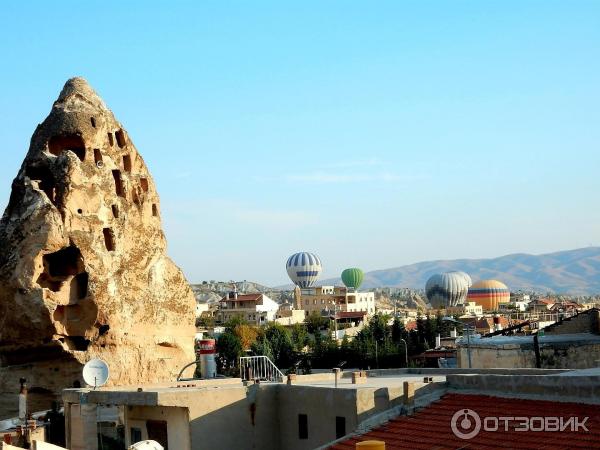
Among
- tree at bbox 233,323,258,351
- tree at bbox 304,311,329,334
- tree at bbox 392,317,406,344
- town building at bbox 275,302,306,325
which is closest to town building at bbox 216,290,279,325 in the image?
town building at bbox 275,302,306,325

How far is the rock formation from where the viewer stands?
40469 mm

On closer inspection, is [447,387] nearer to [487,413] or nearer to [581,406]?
[487,413]

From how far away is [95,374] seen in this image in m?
24.8

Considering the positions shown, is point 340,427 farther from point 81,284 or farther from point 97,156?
point 97,156

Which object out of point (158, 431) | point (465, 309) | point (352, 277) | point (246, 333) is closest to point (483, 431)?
point (158, 431)

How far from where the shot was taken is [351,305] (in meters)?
158

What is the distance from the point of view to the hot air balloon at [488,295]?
183875mm

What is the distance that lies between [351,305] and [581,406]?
142835mm

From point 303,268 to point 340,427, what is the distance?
155013mm

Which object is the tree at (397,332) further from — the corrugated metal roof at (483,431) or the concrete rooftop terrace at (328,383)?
the corrugated metal roof at (483,431)

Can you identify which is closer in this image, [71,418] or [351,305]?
[71,418]

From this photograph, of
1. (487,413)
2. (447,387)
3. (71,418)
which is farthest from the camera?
(71,418)

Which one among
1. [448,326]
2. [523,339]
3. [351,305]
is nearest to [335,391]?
[523,339]

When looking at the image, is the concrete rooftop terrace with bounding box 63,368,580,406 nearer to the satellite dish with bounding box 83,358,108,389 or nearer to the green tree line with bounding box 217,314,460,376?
the satellite dish with bounding box 83,358,108,389
